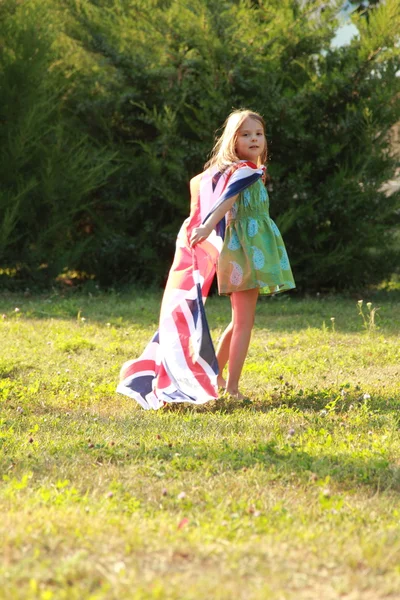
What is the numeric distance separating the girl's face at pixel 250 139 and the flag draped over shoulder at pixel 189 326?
0.10m

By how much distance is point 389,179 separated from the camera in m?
9.63

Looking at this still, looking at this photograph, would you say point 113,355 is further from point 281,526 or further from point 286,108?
point 286,108

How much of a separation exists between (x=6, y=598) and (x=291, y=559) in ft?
3.05

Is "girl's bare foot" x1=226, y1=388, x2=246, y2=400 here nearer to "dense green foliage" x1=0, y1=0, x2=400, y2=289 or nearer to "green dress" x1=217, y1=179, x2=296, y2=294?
"green dress" x1=217, y1=179, x2=296, y2=294

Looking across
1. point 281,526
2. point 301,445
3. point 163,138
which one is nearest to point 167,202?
point 163,138

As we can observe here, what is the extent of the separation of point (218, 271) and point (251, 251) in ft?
0.76

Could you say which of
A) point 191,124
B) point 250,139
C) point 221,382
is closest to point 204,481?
point 221,382

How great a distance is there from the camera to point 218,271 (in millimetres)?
5051

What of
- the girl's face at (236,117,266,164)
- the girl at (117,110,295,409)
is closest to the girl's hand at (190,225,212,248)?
the girl at (117,110,295,409)

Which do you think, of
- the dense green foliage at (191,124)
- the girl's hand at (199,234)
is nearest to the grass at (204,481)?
the girl's hand at (199,234)

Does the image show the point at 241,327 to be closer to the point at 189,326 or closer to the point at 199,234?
the point at 189,326

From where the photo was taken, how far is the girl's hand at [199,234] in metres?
4.88

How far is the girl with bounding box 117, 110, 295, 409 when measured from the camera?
4.95m

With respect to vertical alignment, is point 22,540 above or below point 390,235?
below
